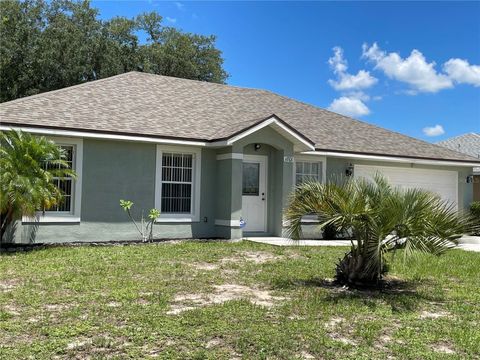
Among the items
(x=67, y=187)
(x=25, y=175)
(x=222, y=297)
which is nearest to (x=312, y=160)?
(x=67, y=187)

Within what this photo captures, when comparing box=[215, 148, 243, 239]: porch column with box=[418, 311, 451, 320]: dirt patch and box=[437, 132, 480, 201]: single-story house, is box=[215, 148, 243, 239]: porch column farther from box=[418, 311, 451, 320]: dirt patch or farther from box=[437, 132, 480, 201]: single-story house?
box=[437, 132, 480, 201]: single-story house

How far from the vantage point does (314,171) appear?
54.5 feet

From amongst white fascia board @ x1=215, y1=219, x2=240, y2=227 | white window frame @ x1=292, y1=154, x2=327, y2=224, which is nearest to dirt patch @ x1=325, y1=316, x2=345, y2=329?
white fascia board @ x1=215, y1=219, x2=240, y2=227

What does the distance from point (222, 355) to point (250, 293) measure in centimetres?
275

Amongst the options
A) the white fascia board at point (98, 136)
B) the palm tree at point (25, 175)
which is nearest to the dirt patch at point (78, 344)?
the palm tree at point (25, 175)

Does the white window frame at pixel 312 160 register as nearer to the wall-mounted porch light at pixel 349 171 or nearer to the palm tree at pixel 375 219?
the wall-mounted porch light at pixel 349 171

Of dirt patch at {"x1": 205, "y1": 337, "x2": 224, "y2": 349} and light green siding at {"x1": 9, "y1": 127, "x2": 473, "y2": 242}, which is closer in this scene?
dirt patch at {"x1": 205, "y1": 337, "x2": 224, "y2": 349}

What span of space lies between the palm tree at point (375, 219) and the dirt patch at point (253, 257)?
7.94ft

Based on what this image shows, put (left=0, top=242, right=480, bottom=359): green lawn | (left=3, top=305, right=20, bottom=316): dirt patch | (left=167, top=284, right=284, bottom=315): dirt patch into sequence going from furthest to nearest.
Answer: (left=167, top=284, right=284, bottom=315): dirt patch, (left=3, top=305, right=20, bottom=316): dirt patch, (left=0, top=242, right=480, bottom=359): green lawn

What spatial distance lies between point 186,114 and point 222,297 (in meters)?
9.75

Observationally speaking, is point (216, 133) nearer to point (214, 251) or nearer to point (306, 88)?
point (214, 251)

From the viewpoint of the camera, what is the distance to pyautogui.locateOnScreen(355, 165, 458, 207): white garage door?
17.7m

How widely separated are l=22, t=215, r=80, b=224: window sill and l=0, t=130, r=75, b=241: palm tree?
24.2 inches

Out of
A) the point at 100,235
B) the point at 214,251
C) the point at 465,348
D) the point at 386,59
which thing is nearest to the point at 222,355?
the point at 465,348
